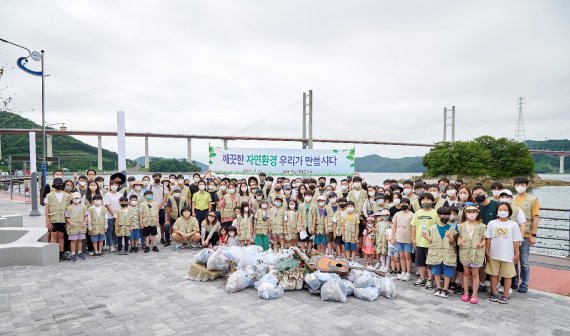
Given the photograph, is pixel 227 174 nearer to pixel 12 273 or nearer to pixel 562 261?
pixel 12 273

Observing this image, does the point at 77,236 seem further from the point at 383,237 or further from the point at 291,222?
the point at 383,237

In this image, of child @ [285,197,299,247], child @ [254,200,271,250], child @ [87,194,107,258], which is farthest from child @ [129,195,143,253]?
child @ [285,197,299,247]

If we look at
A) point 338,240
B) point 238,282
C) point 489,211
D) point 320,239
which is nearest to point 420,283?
point 489,211

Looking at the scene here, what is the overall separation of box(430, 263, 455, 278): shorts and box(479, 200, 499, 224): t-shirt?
0.84m

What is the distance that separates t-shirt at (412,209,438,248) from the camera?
517 centimetres

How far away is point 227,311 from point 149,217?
13.1ft

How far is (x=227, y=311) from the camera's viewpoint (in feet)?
14.0

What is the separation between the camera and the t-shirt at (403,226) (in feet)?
18.3

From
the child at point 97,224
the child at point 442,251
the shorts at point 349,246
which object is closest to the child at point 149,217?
the child at point 97,224

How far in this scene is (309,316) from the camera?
13.6 feet

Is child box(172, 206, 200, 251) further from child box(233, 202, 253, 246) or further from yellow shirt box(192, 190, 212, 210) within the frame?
child box(233, 202, 253, 246)

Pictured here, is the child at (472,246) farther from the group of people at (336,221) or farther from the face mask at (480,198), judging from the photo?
the face mask at (480,198)

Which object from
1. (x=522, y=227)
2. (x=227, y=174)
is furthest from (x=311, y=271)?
(x=227, y=174)

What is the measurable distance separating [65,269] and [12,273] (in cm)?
78
